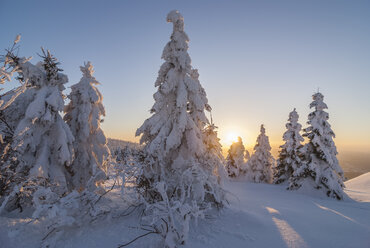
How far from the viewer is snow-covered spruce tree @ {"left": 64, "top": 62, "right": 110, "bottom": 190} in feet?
46.4

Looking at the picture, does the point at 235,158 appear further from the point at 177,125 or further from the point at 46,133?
the point at 46,133

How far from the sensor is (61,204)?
6.13 metres

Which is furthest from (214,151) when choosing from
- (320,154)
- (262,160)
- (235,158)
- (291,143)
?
(235,158)

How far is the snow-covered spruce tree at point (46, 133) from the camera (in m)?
9.87

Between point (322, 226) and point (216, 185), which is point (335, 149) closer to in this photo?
point (322, 226)

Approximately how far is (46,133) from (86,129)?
3.26 m

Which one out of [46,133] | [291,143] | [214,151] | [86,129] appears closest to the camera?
[214,151]

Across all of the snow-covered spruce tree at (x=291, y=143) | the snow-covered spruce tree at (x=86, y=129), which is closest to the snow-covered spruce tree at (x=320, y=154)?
the snow-covered spruce tree at (x=291, y=143)

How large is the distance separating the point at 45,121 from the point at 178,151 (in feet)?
24.3

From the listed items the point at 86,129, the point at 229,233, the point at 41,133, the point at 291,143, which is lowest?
the point at 229,233

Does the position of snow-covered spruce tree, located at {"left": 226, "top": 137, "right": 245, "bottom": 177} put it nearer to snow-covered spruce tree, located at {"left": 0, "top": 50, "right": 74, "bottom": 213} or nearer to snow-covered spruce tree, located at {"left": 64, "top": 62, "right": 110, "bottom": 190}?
snow-covered spruce tree, located at {"left": 64, "top": 62, "right": 110, "bottom": 190}

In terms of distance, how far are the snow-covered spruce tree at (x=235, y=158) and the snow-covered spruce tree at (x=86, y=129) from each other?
2935 centimetres

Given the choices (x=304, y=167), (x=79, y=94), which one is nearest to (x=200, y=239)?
(x=79, y=94)

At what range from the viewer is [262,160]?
3506 centimetres
